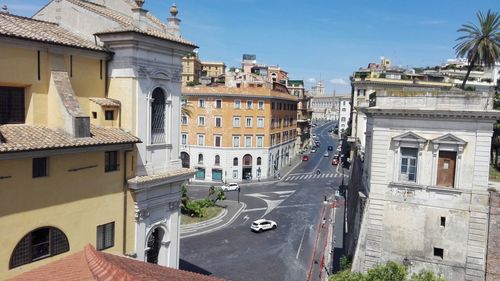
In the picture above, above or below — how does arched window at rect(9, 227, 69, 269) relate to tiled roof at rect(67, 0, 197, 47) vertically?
below

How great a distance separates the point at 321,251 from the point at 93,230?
25.2 m

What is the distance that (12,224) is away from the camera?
1294 centimetres

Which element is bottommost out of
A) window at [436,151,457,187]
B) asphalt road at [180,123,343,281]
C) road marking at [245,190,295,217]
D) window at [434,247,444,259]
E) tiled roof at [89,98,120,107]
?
asphalt road at [180,123,343,281]

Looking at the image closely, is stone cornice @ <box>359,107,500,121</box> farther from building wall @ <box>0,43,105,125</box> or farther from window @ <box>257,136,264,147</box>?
window @ <box>257,136,264,147</box>

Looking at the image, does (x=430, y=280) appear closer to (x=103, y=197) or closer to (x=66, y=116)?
(x=103, y=197)

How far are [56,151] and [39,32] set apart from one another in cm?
466


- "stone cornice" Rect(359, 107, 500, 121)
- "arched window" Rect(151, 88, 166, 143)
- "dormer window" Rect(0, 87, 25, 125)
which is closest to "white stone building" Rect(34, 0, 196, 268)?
"arched window" Rect(151, 88, 166, 143)

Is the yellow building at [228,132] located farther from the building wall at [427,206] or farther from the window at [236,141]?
the building wall at [427,206]

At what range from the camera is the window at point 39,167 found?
13.5 m

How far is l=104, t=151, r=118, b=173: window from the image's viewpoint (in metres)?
16.2

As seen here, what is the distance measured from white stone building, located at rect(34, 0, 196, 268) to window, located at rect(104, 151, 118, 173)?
1.06 m

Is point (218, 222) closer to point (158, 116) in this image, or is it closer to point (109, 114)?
point (158, 116)

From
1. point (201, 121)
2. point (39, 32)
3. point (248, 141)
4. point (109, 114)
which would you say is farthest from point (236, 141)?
point (39, 32)

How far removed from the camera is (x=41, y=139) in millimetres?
13539
